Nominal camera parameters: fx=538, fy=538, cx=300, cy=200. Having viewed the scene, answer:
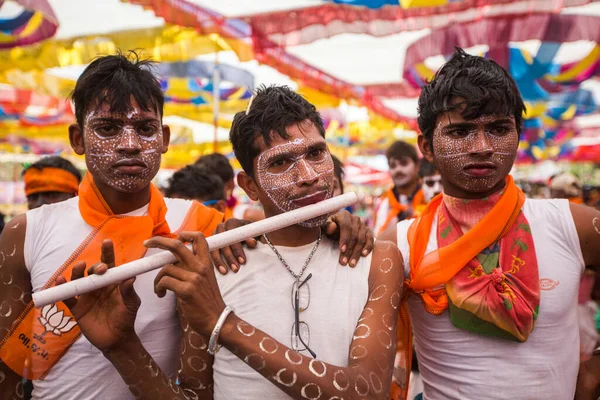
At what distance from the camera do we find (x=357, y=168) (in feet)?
72.9

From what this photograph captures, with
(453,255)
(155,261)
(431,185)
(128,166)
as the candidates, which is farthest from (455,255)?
(431,185)

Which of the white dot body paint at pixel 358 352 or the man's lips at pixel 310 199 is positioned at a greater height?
the man's lips at pixel 310 199

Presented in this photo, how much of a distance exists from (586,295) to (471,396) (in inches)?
48.3

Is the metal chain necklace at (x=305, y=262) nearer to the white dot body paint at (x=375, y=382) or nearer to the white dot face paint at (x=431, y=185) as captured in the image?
the white dot body paint at (x=375, y=382)

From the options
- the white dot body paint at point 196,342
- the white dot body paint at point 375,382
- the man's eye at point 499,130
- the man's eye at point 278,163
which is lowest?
the white dot body paint at point 375,382

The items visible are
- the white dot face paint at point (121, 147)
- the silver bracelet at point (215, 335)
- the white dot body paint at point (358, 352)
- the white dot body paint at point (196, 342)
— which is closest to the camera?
the silver bracelet at point (215, 335)

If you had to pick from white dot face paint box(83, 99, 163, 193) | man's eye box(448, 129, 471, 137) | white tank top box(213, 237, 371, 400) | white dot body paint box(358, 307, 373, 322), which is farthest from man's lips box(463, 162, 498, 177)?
white dot face paint box(83, 99, 163, 193)

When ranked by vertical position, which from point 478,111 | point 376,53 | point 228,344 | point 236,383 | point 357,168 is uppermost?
point 478,111

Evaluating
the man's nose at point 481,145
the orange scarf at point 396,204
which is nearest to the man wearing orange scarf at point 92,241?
the man's nose at point 481,145

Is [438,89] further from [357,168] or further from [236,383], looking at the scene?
[357,168]

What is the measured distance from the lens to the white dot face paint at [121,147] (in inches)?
68.3

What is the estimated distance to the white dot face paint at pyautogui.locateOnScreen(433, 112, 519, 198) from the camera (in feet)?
5.79

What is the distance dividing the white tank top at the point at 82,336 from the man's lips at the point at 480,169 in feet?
3.47

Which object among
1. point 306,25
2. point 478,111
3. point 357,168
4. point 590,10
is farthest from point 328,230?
point 357,168
